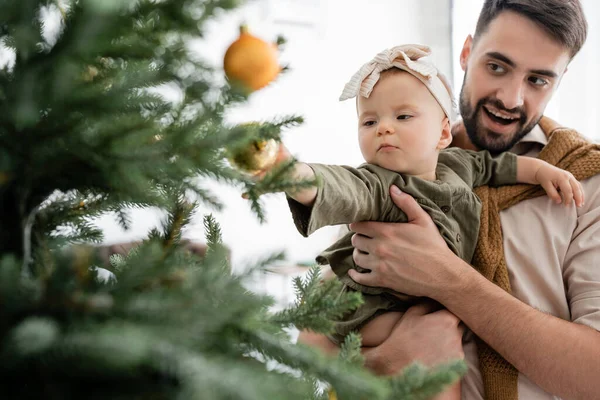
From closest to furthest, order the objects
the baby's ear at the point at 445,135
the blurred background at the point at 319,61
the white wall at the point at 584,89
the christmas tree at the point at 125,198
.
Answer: the christmas tree at the point at 125,198 < the baby's ear at the point at 445,135 < the white wall at the point at 584,89 < the blurred background at the point at 319,61

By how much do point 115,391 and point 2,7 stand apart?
27 cm

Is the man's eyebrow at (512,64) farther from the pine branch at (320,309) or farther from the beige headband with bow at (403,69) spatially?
the pine branch at (320,309)

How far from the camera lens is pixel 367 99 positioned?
0.97m

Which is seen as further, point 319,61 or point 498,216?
point 319,61

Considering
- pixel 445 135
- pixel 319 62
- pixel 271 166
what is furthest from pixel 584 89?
pixel 271 166

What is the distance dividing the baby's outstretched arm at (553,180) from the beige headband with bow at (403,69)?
0.84 feet

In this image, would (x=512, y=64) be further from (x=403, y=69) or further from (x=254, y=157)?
(x=254, y=157)

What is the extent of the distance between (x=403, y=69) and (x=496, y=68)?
0.47 m

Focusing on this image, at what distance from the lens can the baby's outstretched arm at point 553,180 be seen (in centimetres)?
104

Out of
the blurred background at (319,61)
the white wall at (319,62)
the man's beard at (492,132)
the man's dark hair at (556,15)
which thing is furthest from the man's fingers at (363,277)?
the white wall at (319,62)

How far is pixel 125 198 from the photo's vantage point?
43 centimetres

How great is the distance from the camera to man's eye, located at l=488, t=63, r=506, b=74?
4.17ft

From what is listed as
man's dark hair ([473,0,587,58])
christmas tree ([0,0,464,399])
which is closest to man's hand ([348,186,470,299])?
christmas tree ([0,0,464,399])

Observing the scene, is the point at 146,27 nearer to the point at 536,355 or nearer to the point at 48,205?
the point at 48,205
